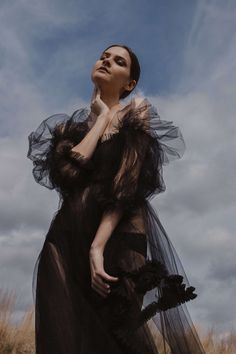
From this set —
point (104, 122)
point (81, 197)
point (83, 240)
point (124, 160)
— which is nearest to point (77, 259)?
point (83, 240)

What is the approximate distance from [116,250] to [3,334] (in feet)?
13.6

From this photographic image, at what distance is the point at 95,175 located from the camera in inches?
106

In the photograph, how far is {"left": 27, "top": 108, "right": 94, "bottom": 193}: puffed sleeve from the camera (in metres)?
2.71

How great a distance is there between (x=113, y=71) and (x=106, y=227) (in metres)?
0.90

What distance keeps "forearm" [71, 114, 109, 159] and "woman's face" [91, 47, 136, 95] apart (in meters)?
0.25

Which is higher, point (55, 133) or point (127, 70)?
point (127, 70)

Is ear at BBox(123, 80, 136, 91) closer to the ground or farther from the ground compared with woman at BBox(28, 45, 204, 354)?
farther from the ground

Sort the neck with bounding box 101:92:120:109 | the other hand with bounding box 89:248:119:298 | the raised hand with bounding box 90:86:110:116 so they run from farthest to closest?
the neck with bounding box 101:92:120:109
the raised hand with bounding box 90:86:110:116
the other hand with bounding box 89:248:119:298

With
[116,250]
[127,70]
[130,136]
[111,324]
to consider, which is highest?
[127,70]

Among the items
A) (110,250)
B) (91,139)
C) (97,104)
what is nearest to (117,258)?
(110,250)

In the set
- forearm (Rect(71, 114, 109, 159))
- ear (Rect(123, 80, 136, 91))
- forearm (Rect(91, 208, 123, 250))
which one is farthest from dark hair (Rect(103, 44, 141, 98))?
forearm (Rect(91, 208, 123, 250))

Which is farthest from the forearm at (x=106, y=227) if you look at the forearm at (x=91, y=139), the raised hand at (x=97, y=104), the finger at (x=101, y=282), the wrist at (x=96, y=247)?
the raised hand at (x=97, y=104)

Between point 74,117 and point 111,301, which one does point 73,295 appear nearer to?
point 111,301

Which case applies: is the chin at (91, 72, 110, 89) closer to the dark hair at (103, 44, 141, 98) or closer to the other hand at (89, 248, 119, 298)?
the dark hair at (103, 44, 141, 98)
